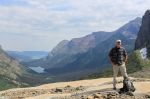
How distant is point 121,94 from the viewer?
34094 mm

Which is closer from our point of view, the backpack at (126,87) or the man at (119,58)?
the backpack at (126,87)

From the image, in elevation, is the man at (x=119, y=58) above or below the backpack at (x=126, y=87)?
above

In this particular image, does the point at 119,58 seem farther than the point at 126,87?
Yes

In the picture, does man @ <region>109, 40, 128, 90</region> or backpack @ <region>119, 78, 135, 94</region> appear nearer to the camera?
backpack @ <region>119, 78, 135, 94</region>

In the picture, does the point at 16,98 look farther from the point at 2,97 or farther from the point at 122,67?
the point at 122,67

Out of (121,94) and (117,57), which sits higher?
(117,57)

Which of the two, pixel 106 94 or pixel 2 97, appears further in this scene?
pixel 2 97

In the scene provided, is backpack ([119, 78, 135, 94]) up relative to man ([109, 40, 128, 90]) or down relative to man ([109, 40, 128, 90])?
down

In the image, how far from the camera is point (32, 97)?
127 feet

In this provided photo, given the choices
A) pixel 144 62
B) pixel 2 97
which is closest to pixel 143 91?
pixel 2 97

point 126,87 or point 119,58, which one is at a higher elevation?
point 119,58

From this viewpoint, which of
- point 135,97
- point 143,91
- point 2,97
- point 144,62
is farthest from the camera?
point 144,62

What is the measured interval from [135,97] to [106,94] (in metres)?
2.21

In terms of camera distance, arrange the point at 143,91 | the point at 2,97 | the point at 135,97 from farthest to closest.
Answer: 1. the point at 2,97
2. the point at 143,91
3. the point at 135,97
